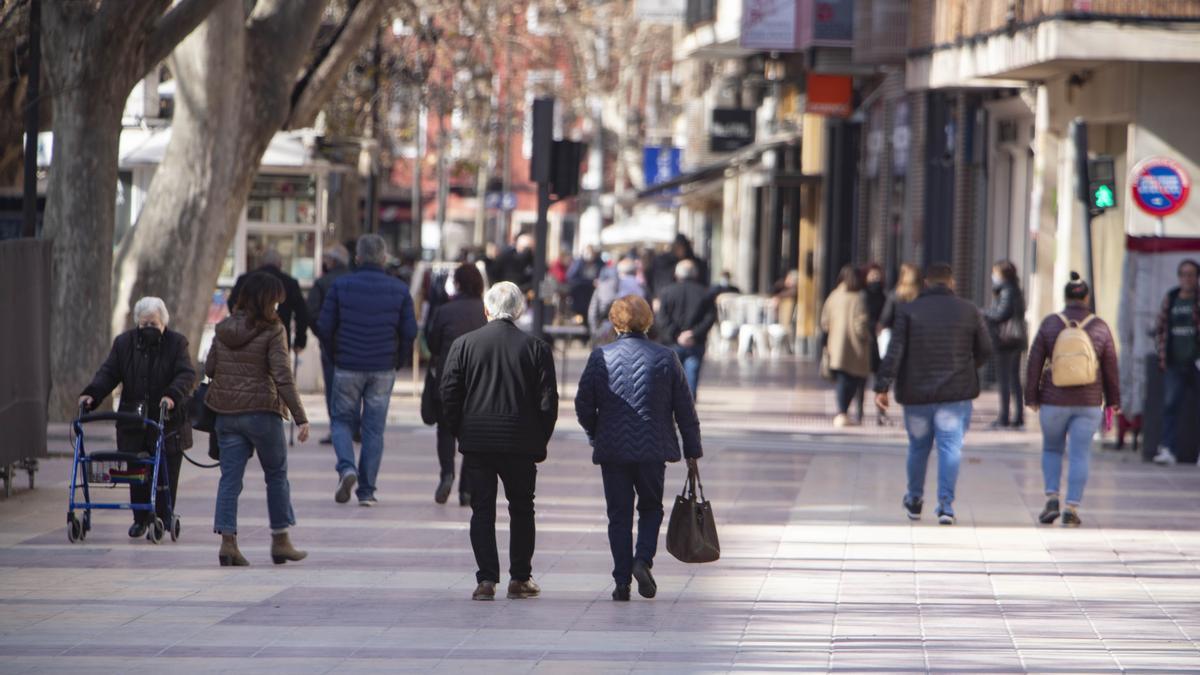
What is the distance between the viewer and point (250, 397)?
1152 cm

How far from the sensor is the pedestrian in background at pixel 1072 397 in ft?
46.3

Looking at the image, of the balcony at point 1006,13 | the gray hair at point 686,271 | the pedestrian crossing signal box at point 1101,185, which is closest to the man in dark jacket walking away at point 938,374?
the pedestrian crossing signal box at point 1101,185

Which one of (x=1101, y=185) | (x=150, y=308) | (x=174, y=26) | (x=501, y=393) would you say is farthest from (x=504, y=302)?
(x=1101, y=185)

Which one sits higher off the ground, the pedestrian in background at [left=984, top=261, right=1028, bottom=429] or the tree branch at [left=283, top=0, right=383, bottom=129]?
the tree branch at [left=283, top=0, right=383, bottom=129]

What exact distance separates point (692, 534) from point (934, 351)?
14.3ft

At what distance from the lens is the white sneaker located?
18734mm

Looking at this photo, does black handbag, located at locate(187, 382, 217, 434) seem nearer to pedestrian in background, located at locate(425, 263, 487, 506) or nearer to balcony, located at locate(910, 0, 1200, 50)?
pedestrian in background, located at locate(425, 263, 487, 506)

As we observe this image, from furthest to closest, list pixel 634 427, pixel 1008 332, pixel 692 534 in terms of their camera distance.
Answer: pixel 1008 332, pixel 634 427, pixel 692 534

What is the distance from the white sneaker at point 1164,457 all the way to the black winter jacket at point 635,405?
920cm

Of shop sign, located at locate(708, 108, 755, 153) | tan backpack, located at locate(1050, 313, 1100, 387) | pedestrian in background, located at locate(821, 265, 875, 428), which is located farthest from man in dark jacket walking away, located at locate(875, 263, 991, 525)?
shop sign, located at locate(708, 108, 755, 153)

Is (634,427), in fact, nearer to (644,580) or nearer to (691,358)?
(644,580)

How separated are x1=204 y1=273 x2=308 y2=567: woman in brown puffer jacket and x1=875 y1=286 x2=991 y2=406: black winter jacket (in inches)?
178

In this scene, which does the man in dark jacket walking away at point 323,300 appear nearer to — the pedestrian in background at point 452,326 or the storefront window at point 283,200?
the pedestrian in background at point 452,326

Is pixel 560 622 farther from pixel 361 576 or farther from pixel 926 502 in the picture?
pixel 926 502
